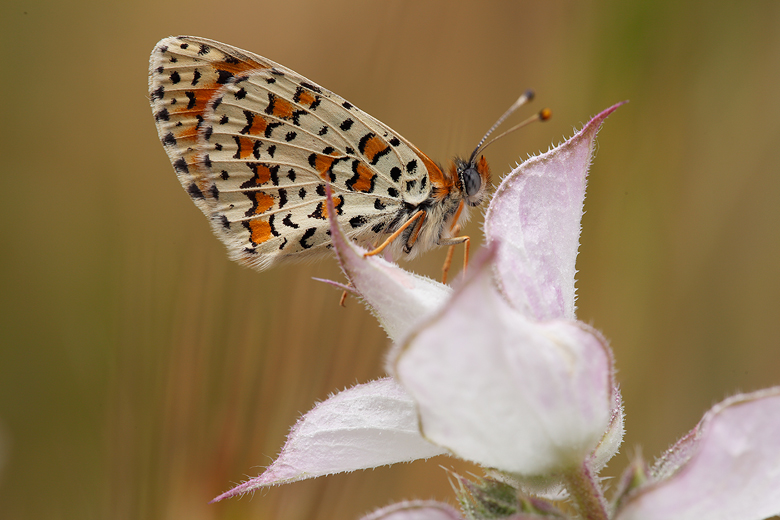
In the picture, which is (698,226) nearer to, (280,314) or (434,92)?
(434,92)

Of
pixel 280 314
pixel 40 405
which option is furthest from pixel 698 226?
pixel 40 405

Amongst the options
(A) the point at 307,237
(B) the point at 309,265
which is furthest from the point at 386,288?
(B) the point at 309,265

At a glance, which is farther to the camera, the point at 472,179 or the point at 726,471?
the point at 472,179

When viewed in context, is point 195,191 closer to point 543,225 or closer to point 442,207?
point 442,207

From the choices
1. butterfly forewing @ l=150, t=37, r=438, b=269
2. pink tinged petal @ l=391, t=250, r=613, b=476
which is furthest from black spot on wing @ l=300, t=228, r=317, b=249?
pink tinged petal @ l=391, t=250, r=613, b=476

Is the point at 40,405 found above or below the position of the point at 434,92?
below

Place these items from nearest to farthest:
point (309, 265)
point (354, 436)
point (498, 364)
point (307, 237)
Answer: point (498, 364) < point (354, 436) < point (307, 237) < point (309, 265)

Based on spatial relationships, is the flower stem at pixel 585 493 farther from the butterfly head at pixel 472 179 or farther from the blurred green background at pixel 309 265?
the butterfly head at pixel 472 179

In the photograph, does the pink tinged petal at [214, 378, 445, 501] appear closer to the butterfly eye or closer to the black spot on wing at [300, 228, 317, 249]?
the black spot on wing at [300, 228, 317, 249]
